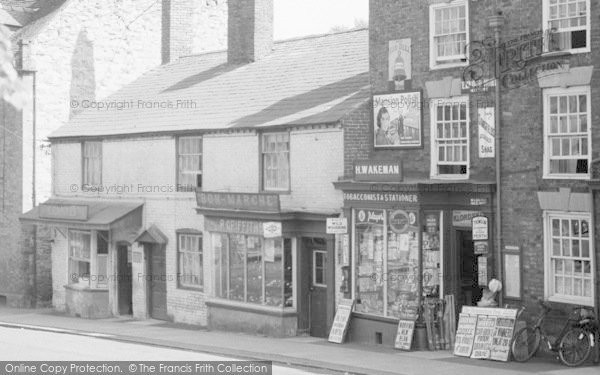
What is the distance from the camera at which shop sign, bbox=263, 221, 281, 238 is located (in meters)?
26.2

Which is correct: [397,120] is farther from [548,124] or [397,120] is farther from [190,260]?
[190,260]

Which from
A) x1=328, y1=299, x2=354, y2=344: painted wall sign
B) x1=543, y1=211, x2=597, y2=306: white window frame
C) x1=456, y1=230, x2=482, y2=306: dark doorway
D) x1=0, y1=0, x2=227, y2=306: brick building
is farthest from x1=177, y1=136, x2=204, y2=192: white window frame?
x1=543, y1=211, x2=597, y2=306: white window frame

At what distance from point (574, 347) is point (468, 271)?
3941 millimetres

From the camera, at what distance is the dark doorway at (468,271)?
2358 cm

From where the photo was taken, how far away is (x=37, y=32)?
37500 millimetres

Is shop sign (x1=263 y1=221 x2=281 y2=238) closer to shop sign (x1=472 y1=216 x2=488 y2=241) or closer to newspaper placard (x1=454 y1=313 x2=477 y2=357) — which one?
shop sign (x1=472 y1=216 x2=488 y2=241)

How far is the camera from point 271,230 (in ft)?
86.2

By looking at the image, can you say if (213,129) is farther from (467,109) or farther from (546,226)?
(546,226)

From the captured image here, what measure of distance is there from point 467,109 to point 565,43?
2899 millimetres

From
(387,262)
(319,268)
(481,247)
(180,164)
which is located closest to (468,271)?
(481,247)

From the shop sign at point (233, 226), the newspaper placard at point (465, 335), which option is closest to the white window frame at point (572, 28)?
the newspaper placard at point (465, 335)

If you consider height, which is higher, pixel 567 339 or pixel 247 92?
pixel 247 92

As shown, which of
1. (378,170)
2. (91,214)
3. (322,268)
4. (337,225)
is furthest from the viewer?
(91,214)

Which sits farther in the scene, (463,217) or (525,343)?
(463,217)
